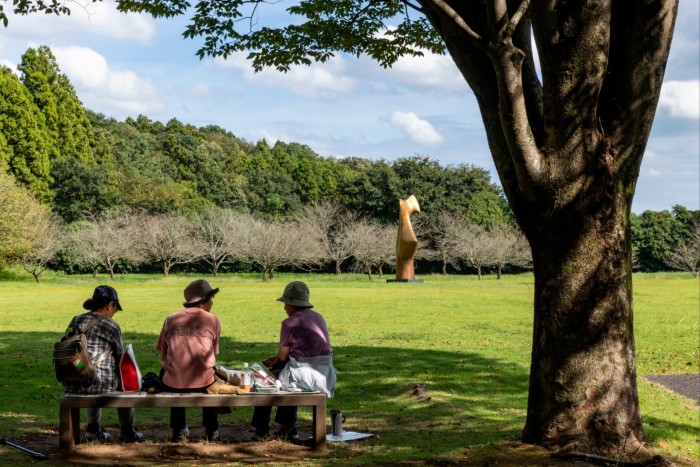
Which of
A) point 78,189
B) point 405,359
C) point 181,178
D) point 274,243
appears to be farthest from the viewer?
point 181,178

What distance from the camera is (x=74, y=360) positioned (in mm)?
6887

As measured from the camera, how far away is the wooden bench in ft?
22.5

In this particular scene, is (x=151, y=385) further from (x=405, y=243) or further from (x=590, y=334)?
(x=405, y=243)

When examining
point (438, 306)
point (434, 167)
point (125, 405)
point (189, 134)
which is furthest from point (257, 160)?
point (125, 405)

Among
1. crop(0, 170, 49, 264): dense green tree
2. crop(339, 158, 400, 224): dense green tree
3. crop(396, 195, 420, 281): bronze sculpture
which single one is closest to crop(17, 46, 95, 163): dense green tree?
crop(0, 170, 49, 264): dense green tree

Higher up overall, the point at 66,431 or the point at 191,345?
the point at 191,345

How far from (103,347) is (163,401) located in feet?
2.84

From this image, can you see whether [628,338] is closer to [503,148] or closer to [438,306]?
[503,148]

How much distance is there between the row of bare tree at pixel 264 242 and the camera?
50000mm

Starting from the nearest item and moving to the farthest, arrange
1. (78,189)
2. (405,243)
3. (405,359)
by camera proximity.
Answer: (405,359) → (405,243) → (78,189)

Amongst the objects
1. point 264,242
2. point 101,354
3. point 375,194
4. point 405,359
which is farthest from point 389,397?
point 375,194

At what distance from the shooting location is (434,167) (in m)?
63.2

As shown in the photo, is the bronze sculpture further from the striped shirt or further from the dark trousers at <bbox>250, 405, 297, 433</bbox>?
the striped shirt

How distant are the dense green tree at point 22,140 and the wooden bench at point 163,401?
159 feet
